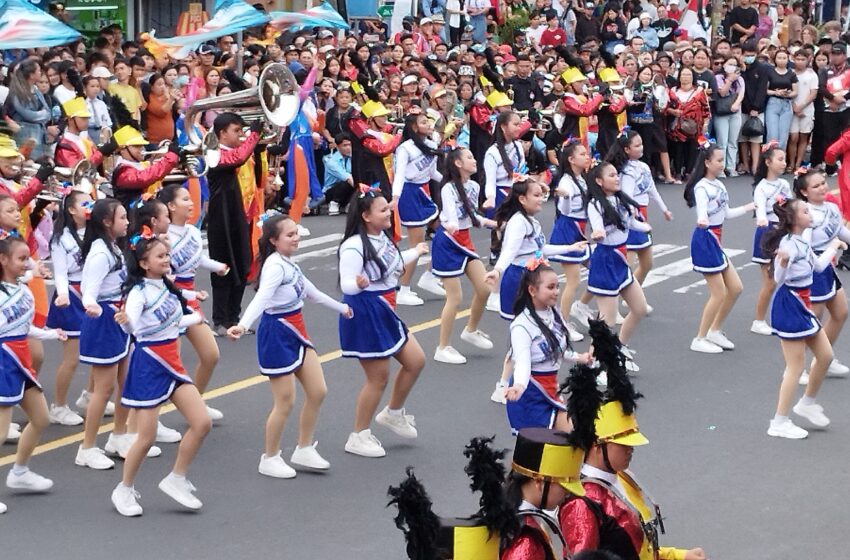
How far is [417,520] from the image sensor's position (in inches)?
193

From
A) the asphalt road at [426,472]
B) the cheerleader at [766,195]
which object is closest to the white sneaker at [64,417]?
the asphalt road at [426,472]

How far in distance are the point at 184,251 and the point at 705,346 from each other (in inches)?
177

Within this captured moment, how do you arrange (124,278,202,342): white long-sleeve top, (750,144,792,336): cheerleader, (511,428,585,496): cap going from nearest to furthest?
1. (511,428,585,496): cap
2. (124,278,202,342): white long-sleeve top
3. (750,144,792,336): cheerleader

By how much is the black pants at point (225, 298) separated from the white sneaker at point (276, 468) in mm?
3539

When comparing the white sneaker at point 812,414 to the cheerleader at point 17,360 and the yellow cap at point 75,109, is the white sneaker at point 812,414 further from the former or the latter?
the yellow cap at point 75,109

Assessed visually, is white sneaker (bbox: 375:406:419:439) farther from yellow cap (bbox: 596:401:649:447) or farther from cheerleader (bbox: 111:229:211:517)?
yellow cap (bbox: 596:401:649:447)

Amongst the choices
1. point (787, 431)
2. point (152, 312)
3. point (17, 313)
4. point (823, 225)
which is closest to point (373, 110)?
point (823, 225)

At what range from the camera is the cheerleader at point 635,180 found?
1288cm

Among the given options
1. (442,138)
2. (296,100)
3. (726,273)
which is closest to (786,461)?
(726,273)

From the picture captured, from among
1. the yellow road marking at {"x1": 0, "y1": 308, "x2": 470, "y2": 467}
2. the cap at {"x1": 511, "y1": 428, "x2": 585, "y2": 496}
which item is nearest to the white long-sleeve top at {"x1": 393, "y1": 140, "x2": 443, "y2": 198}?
the yellow road marking at {"x1": 0, "y1": 308, "x2": 470, "y2": 467}

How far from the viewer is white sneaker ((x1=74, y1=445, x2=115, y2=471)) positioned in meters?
9.16

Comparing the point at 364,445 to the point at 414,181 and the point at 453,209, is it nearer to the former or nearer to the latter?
the point at 453,209

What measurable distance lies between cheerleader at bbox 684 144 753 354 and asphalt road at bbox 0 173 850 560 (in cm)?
22

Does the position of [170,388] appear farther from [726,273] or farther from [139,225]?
[726,273]
